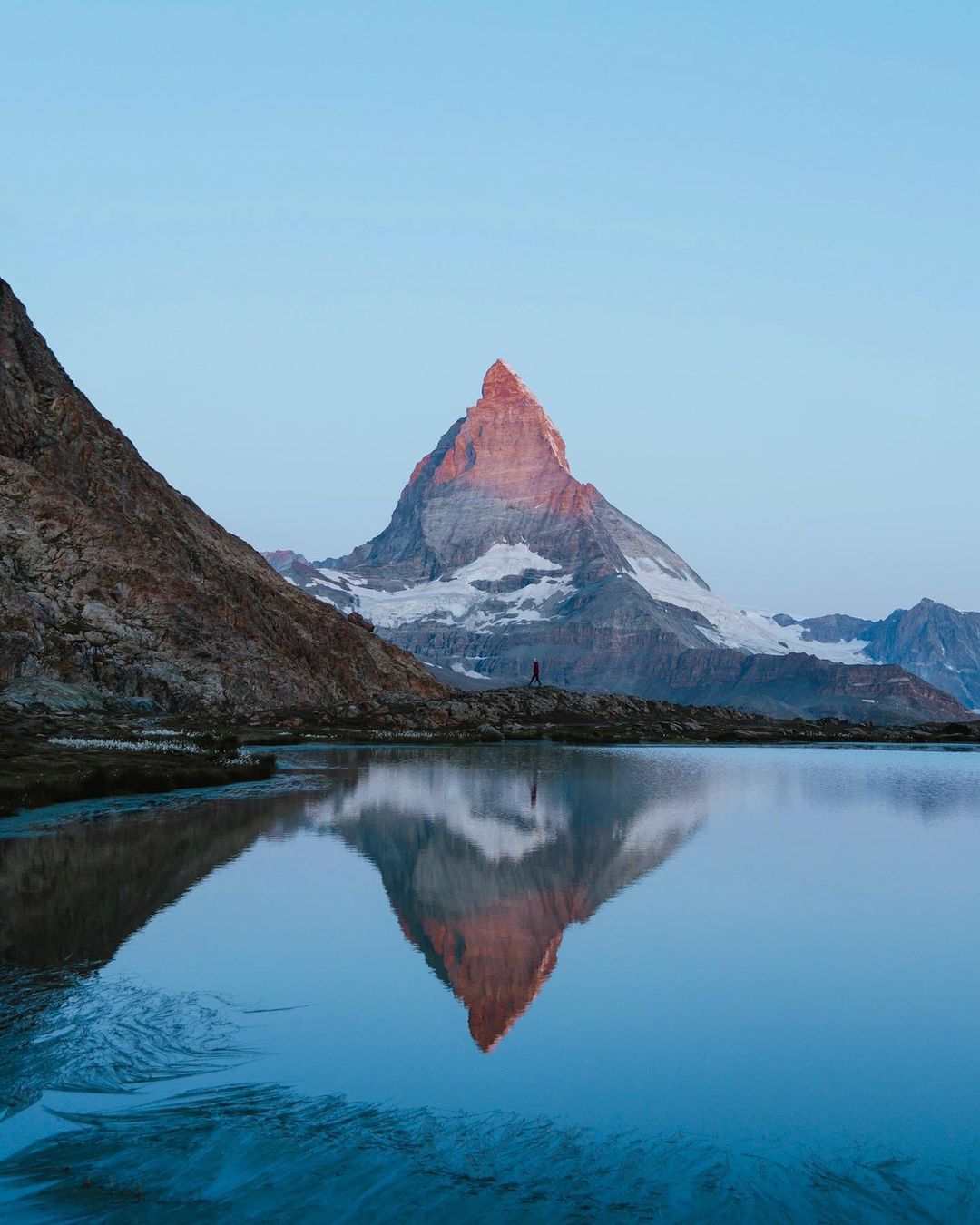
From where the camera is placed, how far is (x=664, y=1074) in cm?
1466

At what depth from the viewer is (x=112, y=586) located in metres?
96.5

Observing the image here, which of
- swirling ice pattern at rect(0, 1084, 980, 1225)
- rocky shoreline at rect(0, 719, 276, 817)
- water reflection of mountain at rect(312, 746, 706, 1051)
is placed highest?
rocky shoreline at rect(0, 719, 276, 817)

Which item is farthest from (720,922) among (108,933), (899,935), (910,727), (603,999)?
(910,727)

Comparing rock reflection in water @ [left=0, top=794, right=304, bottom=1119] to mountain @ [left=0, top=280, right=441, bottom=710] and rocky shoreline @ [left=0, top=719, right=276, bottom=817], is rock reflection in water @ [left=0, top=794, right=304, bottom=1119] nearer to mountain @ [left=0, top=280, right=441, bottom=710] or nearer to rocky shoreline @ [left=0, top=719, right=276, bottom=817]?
rocky shoreline @ [left=0, top=719, right=276, bottom=817]

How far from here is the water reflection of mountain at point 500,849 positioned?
67.1ft

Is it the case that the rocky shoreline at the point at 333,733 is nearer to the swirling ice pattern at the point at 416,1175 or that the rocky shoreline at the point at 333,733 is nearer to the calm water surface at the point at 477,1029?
the calm water surface at the point at 477,1029

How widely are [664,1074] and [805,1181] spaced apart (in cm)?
320

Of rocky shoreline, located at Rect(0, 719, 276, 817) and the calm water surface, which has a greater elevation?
rocky shoreline, located at Rect(0, 719, 276, 817)

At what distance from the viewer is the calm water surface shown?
37.2 feet

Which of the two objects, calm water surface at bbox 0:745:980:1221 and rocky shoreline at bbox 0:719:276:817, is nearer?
calm water surface at bbox 0:745:980:1221

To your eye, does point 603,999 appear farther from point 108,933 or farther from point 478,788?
point 478,788

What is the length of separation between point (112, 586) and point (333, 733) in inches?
859

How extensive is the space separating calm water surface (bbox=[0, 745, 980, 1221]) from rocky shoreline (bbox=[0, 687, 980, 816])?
1063 cm

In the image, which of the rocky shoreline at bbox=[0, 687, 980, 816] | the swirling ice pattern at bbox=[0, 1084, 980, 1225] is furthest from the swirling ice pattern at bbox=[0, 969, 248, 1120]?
the rocky shoreline at bbox=[0, 687, 980, 816]
